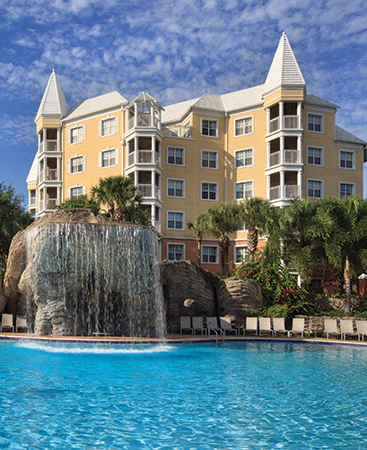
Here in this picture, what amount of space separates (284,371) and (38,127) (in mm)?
36833

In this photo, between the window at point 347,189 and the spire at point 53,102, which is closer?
the window at point 347,189

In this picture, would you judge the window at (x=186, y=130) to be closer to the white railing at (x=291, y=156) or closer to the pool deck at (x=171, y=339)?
the white railing at (x=291, y=156)

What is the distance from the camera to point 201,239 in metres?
36.2

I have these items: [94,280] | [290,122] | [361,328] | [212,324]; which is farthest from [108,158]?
[361,328]

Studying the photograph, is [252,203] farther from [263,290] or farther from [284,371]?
[284,371]

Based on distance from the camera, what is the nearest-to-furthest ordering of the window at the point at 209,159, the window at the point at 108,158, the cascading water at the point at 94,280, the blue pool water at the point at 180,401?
the blue pool water at the point at 180,401, the cascading water at the point at 94,280, the window at the point at 209,159, the window at the point at 108,158

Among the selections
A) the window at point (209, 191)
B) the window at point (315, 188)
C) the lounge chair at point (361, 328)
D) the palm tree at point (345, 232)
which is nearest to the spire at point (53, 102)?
the window at point (209, 191)

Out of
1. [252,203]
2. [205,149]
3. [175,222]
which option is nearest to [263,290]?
[252,203]

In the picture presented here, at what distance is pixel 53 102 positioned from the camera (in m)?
43.7

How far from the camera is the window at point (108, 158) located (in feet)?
131

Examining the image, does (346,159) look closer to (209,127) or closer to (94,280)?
(209,127)

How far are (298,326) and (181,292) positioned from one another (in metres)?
5.12

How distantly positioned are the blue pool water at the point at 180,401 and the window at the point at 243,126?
26.5 meters

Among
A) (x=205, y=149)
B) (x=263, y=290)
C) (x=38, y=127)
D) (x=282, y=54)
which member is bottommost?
(x=263, y=290)
